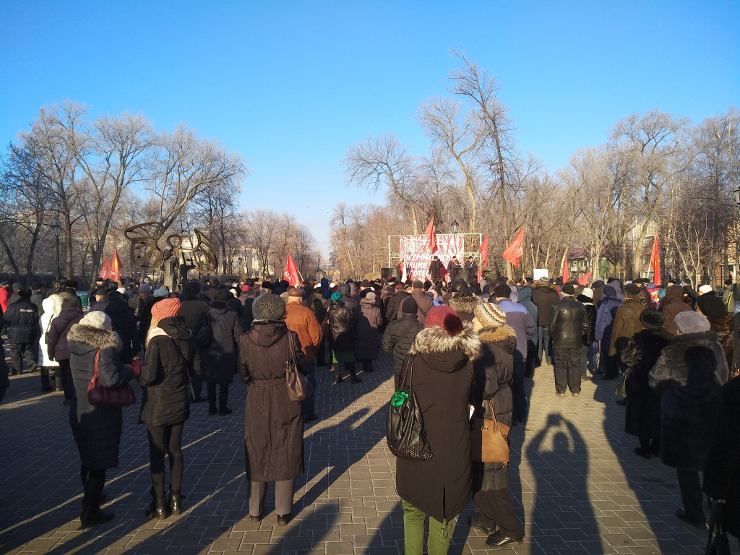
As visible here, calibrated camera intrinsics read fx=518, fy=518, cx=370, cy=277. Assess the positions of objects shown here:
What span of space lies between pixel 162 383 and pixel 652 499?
4.63 metres

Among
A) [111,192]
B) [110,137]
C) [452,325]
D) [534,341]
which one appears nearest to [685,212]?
[534,341]

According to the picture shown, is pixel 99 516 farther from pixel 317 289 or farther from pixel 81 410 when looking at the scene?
pixel 317 289

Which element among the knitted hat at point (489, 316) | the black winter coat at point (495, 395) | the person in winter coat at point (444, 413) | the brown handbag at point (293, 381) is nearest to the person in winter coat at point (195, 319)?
the brown handbag at point (293, 381)

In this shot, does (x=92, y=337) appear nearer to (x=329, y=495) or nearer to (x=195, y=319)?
(x=329, y=495)

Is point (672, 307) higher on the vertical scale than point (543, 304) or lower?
higher

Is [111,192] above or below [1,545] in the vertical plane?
above

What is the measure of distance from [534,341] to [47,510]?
8.27 meters

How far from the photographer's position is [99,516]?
439 cm

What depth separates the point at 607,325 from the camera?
32.2 ft

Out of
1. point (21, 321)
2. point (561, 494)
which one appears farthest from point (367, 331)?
point (21, 321)

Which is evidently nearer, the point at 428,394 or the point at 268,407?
the point at 428,394

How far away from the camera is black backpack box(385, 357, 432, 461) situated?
3072 mm

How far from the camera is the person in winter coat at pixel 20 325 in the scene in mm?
10008

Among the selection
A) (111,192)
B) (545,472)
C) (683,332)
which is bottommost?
(545,472)
